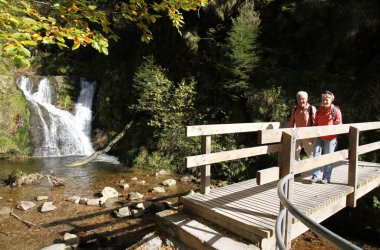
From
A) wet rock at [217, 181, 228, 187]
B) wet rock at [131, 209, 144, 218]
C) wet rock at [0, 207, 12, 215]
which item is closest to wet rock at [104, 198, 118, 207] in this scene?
wet rock at [131, 209, 144, 218]

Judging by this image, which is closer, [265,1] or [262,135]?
[262,135]

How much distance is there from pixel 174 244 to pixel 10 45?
145 inches

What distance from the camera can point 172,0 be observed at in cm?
412

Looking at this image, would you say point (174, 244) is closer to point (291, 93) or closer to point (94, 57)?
point (291, 93)

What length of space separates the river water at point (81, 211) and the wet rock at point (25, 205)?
0.13m

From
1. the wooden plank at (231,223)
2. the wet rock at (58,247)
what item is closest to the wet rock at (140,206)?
the wet rock at (58,247)

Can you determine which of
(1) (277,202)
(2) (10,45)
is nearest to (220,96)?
(1) (277,202)

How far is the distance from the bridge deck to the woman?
8.9 inches

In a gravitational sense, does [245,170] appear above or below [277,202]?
below

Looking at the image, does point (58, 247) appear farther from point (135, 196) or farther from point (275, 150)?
point (275, 150)

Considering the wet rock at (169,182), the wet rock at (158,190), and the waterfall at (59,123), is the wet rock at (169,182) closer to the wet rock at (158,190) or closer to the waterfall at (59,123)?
the wet rock at (158,190)

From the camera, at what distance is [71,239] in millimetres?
7195

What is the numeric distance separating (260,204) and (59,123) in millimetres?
16744

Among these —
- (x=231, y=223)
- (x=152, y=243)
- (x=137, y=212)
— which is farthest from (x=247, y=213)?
(x=137, y=212)
